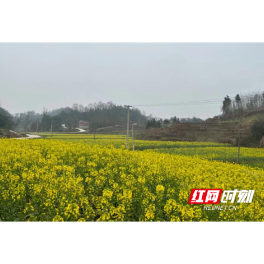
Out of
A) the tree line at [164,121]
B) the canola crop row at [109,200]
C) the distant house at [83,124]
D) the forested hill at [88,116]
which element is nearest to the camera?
the canola crop row at [109,200]

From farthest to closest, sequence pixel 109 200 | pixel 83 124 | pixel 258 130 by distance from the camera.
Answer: pixel 83 124
pixel 258 130
pixel 109 200

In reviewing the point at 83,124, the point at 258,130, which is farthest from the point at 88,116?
the point at 258,130

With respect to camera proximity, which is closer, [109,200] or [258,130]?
[109,200]

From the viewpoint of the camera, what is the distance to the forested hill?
29.1 metres

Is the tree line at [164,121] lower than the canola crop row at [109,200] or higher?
higher

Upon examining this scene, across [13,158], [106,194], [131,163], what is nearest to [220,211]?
[106,194]

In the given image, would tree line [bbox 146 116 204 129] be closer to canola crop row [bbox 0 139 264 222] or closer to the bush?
the bush

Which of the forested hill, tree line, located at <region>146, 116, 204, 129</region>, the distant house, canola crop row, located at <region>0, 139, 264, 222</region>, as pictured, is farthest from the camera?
tree line, located at <region>146, 116, 204, 129</region>

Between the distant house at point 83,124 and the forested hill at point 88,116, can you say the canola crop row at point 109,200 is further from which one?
the distant house at point 83,124

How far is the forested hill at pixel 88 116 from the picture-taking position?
2908cm

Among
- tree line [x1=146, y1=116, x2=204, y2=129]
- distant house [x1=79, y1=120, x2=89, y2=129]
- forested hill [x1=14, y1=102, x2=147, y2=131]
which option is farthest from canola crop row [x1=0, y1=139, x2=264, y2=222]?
tree line [x1=146, y1=116, x2=204, y2=129]

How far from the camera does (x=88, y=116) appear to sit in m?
31.5

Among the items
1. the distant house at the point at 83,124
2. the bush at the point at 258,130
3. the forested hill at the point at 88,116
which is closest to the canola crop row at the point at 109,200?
the forested hill at the point at 88,116

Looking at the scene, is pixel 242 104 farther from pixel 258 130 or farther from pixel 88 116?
pixel 88 116
